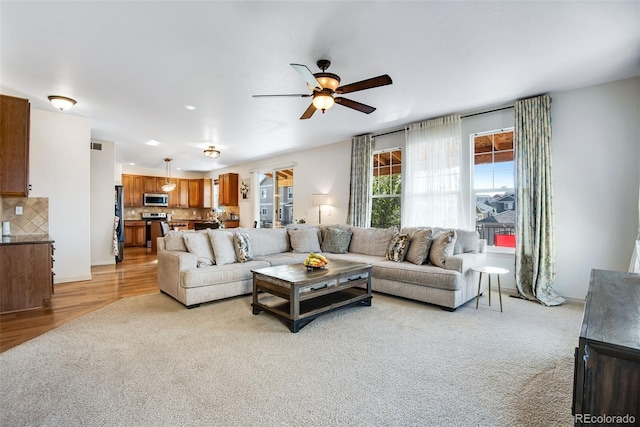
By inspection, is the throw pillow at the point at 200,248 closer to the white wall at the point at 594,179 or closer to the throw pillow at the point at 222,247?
the throw pillow at the point at 222,247

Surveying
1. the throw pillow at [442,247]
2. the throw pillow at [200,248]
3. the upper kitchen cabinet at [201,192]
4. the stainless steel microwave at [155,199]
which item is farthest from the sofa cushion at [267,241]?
the stainless steel microwave at [155,199]

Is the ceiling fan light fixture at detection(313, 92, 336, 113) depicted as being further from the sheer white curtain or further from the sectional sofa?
the sheer white curtain

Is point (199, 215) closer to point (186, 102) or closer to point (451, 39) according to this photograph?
point (186, 102)

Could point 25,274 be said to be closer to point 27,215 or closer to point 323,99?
point 27,215

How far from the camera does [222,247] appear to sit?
167 inches

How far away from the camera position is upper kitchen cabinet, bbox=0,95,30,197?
348 centimetres

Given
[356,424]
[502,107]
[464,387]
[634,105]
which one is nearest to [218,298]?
[356,424]

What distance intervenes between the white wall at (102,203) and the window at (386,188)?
222 inches

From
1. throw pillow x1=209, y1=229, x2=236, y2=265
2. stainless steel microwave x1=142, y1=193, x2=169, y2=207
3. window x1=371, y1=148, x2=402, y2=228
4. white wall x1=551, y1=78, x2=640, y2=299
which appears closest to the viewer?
white wall x1=551, y1=78, x2=640, y2=299

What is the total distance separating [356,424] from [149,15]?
3250 millimetres

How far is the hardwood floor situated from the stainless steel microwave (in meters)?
4.03

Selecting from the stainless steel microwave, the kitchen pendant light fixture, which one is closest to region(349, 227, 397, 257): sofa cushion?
the kitchen pendant light fixture

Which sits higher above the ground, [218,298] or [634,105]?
[634,105]

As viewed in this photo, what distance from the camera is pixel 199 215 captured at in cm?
1171
